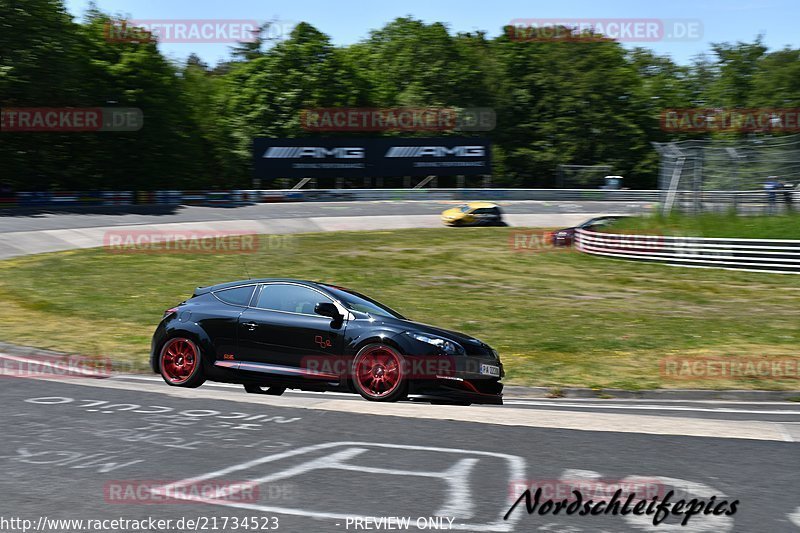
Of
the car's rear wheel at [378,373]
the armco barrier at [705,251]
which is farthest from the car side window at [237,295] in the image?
the armco barrier at [705,251]

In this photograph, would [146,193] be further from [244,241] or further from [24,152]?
[244,241]

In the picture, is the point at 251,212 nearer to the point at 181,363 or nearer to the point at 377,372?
the point at 181,363

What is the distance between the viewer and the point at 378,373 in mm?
10141

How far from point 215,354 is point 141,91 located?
46850 millimetres

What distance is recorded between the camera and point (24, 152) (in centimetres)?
5041

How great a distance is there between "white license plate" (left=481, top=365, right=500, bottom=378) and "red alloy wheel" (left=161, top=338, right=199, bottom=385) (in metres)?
3.61

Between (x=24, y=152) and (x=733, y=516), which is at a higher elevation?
(x=24, y=152)

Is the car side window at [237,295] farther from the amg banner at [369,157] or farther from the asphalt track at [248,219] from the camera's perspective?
the amg banner at [369,157]

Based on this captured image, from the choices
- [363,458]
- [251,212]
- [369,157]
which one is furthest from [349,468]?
[369,157]

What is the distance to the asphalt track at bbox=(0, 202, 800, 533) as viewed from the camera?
6426mm

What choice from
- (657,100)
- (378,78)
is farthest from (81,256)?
(657,100)

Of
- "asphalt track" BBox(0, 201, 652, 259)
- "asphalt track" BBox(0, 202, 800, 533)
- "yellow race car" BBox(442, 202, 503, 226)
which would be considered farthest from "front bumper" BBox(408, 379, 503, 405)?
"yellow race car" BBox(442, 202, 503, 226)

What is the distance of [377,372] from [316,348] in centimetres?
80

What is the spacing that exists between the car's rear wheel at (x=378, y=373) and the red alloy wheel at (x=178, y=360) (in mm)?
2178
